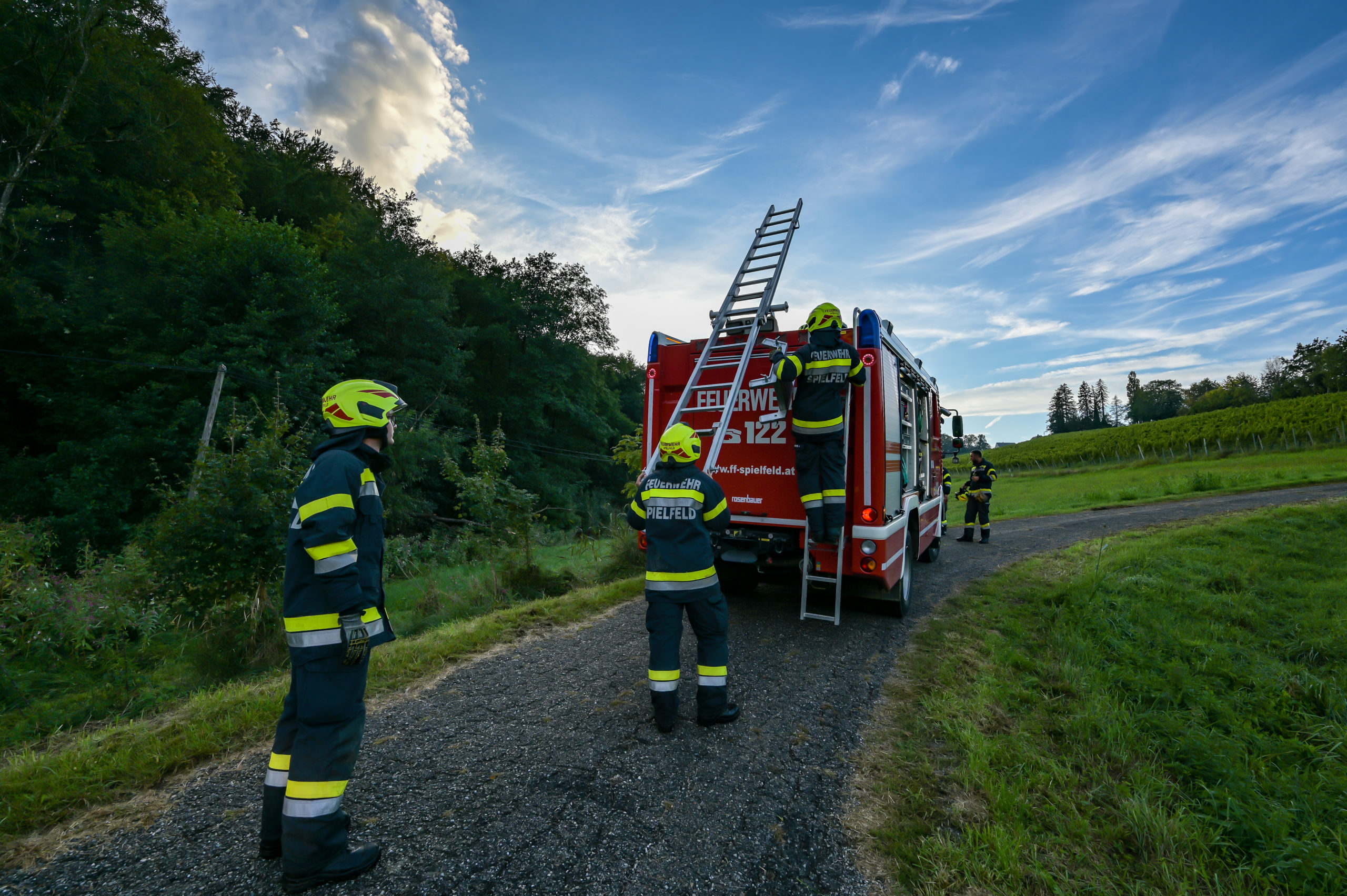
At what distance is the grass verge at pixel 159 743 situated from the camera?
2.53 metres

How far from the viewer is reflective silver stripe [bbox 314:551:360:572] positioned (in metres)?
2.18

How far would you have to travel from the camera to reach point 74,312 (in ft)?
51.2

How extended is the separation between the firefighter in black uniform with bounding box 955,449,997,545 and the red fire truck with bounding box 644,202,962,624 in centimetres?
589

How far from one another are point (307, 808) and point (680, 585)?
2030 millimetres

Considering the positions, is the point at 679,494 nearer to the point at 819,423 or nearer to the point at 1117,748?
the point at 819,423

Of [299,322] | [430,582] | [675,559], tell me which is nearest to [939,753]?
[675,559]

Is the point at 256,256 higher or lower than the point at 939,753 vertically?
higher

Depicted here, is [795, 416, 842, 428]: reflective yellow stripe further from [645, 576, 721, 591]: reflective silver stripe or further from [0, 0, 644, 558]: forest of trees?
[0, 0, 644, 558]: forest of trees

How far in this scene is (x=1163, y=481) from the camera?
19.0m

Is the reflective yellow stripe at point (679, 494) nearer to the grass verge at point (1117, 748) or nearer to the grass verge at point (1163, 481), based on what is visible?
the grass verge at point (1117, 748)

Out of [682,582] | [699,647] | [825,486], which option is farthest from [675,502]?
[825,486]

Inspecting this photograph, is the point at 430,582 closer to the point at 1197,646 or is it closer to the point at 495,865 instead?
the point at 495,865

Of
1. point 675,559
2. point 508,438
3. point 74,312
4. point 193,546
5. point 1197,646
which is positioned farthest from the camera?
point 508,438

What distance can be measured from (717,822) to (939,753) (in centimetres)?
139
